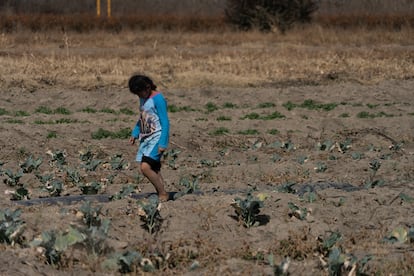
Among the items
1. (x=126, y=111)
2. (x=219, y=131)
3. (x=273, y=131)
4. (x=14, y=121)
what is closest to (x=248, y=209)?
(x=219, y=131)

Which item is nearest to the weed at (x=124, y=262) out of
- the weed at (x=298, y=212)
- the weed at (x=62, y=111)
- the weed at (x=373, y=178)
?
the weed at (x=298, y=212)

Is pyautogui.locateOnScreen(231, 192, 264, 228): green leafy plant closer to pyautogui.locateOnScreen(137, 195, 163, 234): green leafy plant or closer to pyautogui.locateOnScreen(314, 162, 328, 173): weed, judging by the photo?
pyautogui.locateOnScreen(137, 195, 163, 234): green leafy plant

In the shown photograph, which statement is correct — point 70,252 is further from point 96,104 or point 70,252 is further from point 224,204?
point 96,104

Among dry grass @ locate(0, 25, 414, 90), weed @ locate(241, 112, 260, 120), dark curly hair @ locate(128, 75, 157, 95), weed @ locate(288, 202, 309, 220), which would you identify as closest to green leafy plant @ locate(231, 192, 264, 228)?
weed @ locate(288, 202, 309, 220)

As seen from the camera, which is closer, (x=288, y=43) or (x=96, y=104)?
(x=96, y=104)

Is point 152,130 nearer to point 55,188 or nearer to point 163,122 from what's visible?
point 163,122

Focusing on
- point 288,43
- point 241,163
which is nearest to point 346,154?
point 241,163

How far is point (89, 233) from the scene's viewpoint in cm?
715

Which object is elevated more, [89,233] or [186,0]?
[89,233]

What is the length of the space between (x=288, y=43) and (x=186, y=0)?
12.1 metres

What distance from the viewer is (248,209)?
8.05 metres

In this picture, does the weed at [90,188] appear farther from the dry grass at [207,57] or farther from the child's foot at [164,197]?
the dry grass at [207,57]

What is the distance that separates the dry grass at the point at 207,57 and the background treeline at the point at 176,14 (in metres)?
1.34

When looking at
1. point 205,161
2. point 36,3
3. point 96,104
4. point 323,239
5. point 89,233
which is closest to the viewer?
point 89,233
